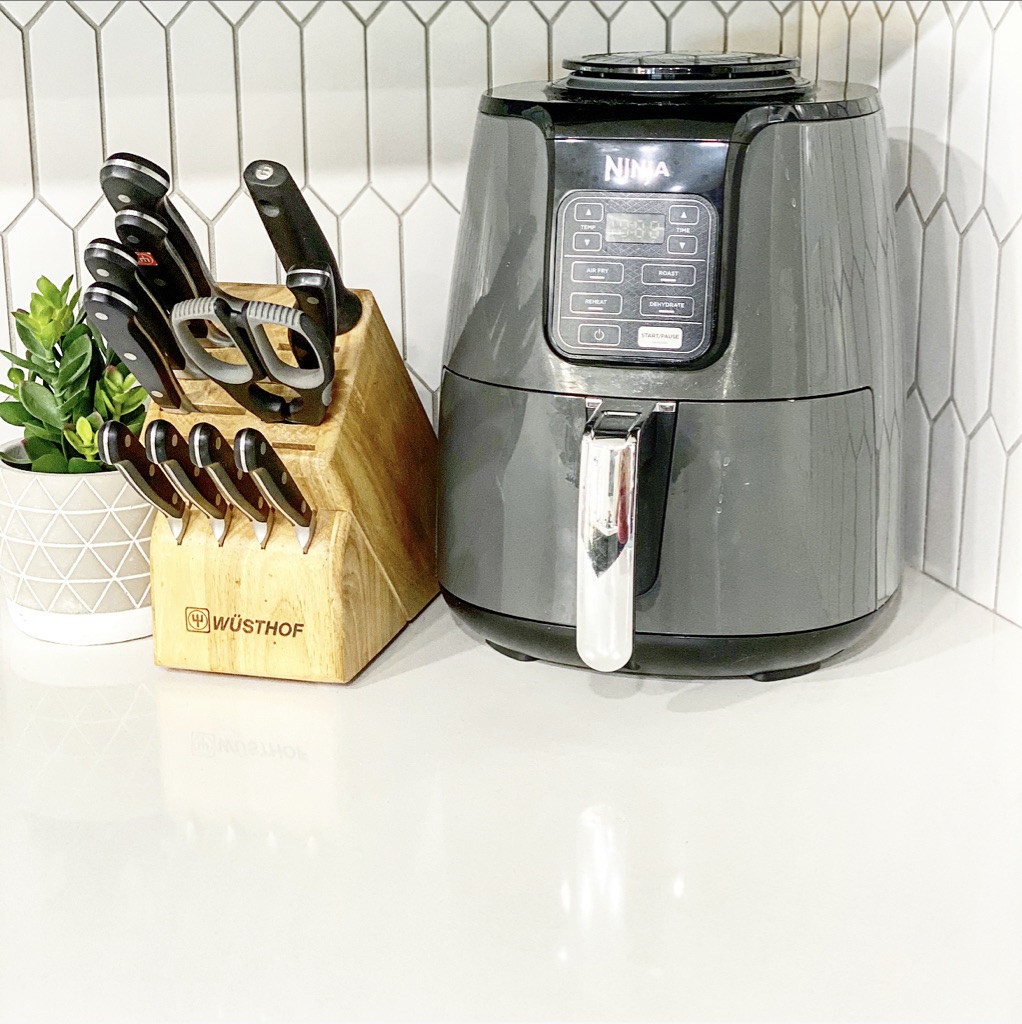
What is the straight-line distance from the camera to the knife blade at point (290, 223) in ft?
2.75

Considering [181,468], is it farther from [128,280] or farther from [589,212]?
[589,212]

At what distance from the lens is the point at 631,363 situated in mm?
844

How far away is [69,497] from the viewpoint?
95cm

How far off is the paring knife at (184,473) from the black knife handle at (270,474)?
4cm

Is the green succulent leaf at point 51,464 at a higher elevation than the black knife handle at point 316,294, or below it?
below

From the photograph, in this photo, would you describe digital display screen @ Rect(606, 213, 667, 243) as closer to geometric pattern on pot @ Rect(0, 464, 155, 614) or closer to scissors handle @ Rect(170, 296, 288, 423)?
scissors handle @ Rect(170, 296, 288, 423)

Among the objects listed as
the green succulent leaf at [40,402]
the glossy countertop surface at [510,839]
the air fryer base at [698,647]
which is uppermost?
the green succulent leaf at [40,402]

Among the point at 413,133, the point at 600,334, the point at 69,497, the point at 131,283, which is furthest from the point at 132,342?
the point at 413,133

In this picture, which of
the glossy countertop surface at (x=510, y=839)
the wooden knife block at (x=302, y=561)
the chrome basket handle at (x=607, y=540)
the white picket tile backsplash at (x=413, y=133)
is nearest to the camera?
the glossy countertop surface at (x=510, y=839)

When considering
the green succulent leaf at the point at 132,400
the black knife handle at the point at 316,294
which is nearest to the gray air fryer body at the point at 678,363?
the black knife handle at the point at 316,294

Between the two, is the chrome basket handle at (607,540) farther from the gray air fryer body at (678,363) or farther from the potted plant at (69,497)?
the potted plant at (69,497)

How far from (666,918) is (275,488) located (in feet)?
1.20

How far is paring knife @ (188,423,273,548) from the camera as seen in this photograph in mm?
849

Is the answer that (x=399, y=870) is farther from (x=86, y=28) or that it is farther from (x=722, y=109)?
(x=86, y=28)
